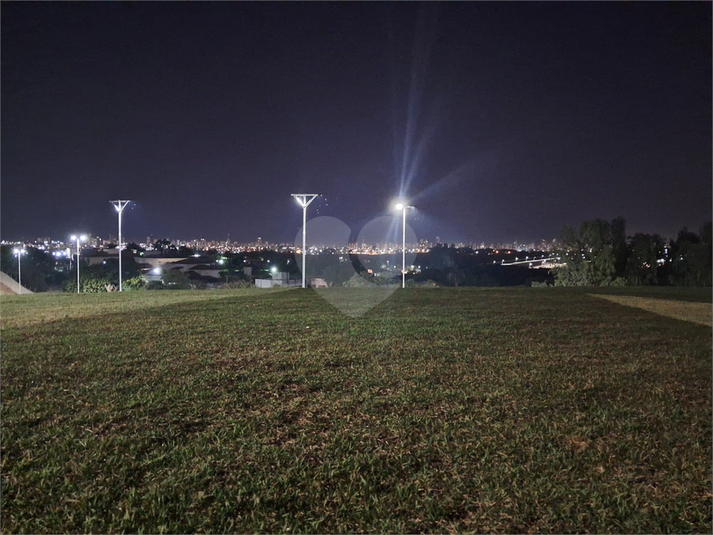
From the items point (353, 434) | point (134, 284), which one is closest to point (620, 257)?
point (134, 284)

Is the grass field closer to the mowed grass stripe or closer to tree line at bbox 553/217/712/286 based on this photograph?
the mowed grass stripe

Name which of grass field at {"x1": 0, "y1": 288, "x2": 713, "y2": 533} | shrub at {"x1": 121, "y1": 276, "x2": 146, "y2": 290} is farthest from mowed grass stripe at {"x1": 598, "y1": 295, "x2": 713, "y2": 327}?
shrub at {"x1": 121, "y1": 276, "x2": 146, "y2": 290}

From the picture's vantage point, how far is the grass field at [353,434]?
3107mm

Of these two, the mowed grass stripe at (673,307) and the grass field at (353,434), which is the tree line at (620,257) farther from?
the grass field at (353,434)

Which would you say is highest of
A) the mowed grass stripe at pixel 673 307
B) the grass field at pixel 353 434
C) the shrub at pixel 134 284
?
the shrub at pixel 134 284

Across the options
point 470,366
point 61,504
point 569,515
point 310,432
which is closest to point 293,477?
point 310,432

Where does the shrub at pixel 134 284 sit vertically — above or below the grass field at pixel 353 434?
above

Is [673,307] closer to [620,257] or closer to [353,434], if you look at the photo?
[353,434]

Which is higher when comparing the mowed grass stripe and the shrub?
the shrub

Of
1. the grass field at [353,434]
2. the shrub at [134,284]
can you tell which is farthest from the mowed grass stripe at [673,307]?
the shrub at [134,284]

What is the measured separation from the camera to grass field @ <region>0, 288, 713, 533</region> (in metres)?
3.11

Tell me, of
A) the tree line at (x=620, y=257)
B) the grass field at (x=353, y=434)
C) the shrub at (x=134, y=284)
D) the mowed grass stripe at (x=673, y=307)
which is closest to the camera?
the grass field at (x=353, y=434)

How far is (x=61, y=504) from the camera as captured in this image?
316 cm

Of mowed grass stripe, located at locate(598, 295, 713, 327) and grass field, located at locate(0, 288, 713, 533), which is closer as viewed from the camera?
grass field, located at locate(0, 288, 713, 533)
